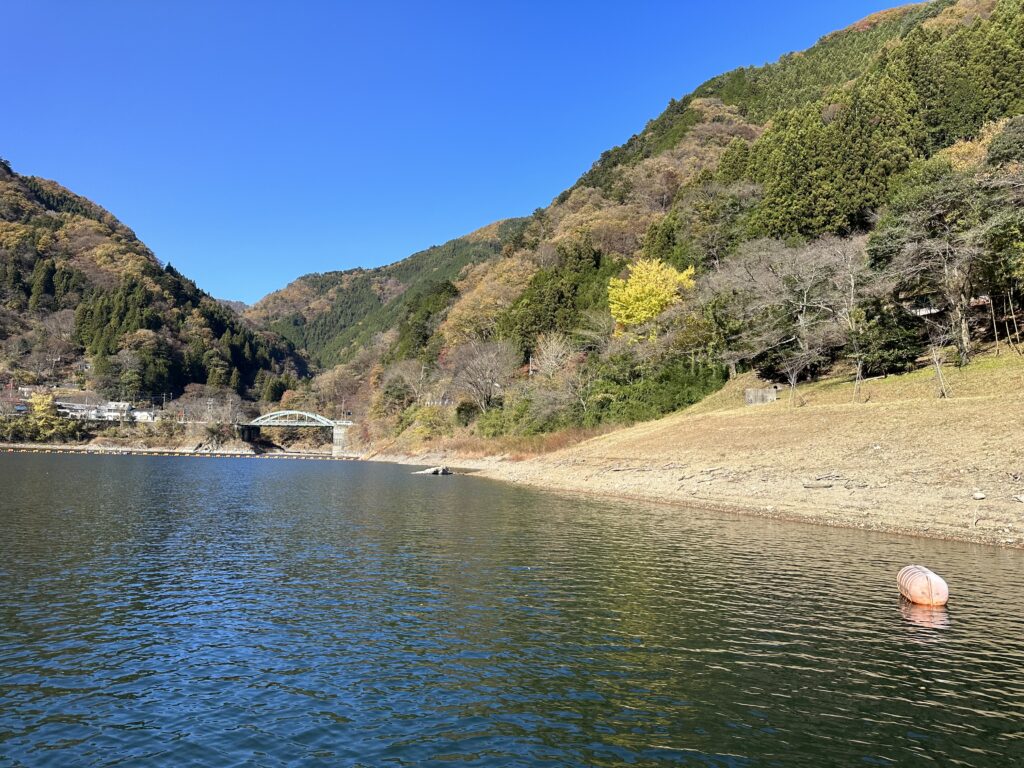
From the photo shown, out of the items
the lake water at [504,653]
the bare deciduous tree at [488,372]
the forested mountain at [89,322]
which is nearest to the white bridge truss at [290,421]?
the forested mountain at [89,322]

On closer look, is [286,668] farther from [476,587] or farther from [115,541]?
[115,541]

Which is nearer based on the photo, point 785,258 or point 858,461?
point 858,461

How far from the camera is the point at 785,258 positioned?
164ft

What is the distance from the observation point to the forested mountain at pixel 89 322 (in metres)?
162

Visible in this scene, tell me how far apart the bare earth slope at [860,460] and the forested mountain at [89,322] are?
521ft

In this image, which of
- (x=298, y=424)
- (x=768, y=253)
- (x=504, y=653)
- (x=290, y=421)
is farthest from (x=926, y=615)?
(x=290, y=421)

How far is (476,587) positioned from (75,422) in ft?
502

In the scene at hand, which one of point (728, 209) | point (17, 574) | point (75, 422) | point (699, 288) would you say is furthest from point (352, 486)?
point (75, 422)

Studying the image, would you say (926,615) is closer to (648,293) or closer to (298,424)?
(648,293)

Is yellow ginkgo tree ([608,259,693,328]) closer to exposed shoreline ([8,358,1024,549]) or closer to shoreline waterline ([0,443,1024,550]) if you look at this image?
exposed shoreline ([8,358,1024,549])

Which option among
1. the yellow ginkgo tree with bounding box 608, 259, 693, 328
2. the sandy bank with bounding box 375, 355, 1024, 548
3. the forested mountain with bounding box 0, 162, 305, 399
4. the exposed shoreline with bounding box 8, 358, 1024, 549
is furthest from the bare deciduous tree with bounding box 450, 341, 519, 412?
the forested mountain with bounding box 0, 162, 305, 399

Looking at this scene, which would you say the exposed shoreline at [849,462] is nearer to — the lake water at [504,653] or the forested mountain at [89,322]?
the lake water at [504,653]

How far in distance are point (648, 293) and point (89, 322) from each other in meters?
174

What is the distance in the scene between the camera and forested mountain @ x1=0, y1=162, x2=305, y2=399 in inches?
6363
